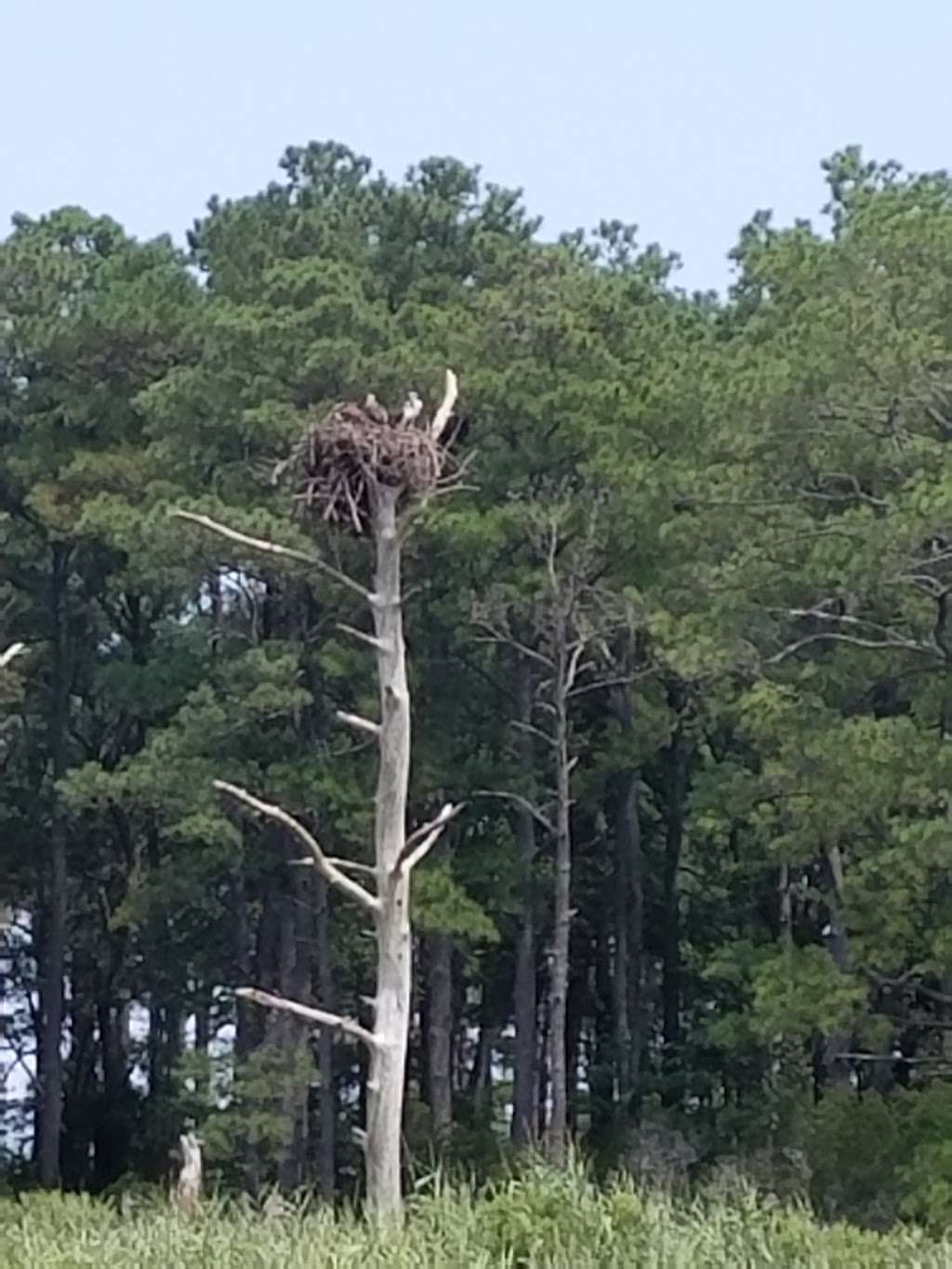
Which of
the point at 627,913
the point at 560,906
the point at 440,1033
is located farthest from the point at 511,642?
the point at 627,913

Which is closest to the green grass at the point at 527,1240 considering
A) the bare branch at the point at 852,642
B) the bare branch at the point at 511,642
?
the bare branch at the point at 852,642

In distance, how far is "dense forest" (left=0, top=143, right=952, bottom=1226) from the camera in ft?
53.6

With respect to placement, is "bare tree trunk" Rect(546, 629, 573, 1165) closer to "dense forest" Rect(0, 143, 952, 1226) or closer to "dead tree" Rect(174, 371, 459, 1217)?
"dense forest" Rect(0, 143, 952, 1226)

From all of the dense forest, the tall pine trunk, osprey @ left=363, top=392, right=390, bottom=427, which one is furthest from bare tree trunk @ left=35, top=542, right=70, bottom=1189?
osprey @ left=363, top=392, right=390, bottom=427

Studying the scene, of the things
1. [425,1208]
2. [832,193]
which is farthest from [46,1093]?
[425,1208]

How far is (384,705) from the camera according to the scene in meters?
11.2

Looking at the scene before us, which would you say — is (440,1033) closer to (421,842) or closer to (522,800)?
(522,800)

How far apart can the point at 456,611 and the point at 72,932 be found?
30.8ft

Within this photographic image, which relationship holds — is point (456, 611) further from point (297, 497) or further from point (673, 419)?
point (297, 497)

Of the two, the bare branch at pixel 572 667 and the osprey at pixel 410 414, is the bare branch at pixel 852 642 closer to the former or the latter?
the bare branch at pixel 572 667

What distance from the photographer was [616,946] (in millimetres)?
24812

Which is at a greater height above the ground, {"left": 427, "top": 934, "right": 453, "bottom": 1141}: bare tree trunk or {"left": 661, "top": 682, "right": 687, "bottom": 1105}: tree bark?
{"left": 661, "top": 682, "right": 687, "bottom": 1105}: tree bark

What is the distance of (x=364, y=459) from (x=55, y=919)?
15.6 meters

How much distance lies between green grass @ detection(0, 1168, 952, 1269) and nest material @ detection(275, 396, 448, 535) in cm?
377
